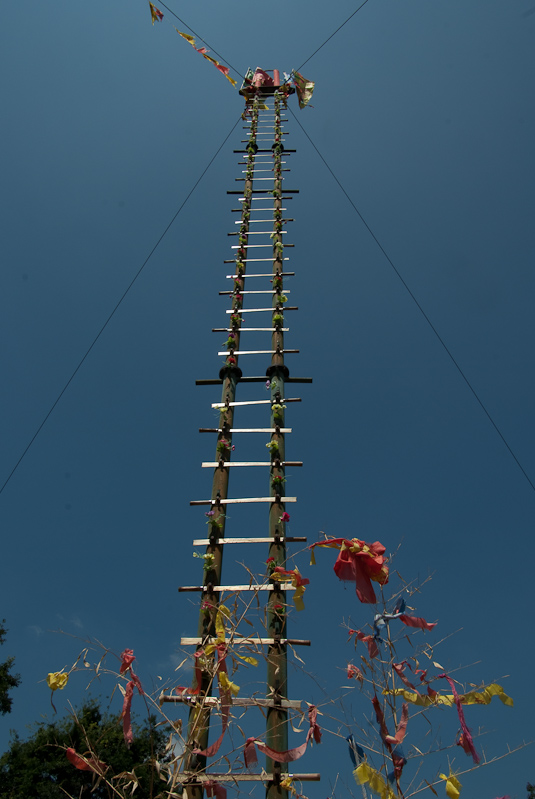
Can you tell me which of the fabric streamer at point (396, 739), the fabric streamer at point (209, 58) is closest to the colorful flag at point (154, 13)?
the fabric streamer at point (209, 58)

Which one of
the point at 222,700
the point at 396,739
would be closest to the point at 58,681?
the point at 222,700

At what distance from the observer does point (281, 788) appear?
3297 millimetres

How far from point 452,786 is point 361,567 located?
83cm

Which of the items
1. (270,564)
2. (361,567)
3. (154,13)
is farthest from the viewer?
(154,13)

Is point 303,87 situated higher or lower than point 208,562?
higher

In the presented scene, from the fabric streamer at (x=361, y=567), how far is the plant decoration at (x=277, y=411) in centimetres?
296

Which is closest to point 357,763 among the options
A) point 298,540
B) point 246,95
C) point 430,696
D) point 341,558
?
point 430,696

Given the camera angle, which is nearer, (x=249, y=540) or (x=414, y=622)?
Result: (x=414, y=622)

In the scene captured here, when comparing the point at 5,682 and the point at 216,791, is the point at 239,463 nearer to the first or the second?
the point at 216,791

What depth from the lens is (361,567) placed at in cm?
237

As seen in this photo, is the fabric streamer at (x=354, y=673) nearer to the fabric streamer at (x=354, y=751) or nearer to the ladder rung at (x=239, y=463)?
the fabric streamer at (x=354, y=751)

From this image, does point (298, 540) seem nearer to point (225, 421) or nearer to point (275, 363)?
point (225, 421)

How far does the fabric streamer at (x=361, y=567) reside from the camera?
2342mm

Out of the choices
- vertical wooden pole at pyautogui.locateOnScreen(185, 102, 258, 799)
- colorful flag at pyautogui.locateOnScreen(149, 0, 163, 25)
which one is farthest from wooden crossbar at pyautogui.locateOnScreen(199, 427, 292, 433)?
colorful flag at pyautogui.locateOnScreen(149, 0, 163, 25)
